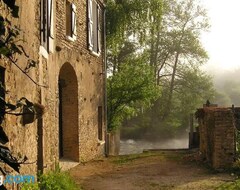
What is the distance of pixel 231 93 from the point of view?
5288cm

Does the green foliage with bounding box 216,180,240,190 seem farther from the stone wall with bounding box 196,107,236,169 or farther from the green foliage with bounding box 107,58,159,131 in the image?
the green foliage with bounding box 107,58,159,131

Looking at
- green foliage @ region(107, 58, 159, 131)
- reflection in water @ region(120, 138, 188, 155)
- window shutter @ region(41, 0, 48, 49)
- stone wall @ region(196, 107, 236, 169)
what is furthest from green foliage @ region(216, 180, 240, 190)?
reflection in water @ region(120, 138, 188, 155)

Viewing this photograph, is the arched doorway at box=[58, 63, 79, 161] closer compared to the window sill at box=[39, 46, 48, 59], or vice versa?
the window sill at box=[39, 46, 48, 59]

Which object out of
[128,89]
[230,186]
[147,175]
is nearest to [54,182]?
[147,175]

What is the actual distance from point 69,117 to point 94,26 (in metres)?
4.53

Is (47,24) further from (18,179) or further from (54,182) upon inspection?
(18,179)

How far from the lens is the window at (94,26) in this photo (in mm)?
13352

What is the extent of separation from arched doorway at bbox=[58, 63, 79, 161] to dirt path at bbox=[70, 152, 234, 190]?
2.25ft

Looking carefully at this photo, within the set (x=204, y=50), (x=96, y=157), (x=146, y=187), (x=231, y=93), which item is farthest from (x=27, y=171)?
(x=231, y=93)

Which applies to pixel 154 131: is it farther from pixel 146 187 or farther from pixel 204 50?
pixel 146 187

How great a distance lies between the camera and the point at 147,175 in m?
9.49

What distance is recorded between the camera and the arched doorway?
38.0 ft

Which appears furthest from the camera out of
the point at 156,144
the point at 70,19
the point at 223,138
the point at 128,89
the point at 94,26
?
the point at 156,144

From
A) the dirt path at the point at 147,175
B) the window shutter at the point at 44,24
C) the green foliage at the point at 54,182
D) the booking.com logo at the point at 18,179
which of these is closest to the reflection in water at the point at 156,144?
the dirt path at the point at 147,175
